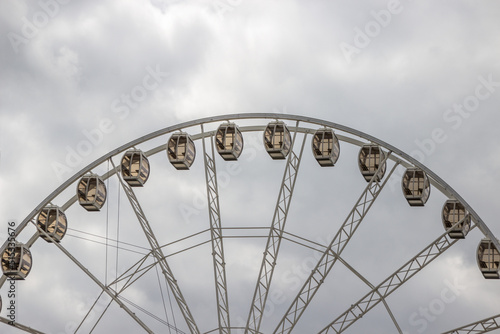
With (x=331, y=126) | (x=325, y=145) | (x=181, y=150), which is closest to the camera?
(x=331, y=126)

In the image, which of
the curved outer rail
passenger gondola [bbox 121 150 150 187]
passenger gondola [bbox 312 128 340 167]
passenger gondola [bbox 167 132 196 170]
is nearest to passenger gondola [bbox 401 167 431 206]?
the curved outer rail

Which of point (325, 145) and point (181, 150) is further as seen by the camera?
point (181, 150)

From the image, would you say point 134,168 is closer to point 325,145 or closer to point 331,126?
point 325,145

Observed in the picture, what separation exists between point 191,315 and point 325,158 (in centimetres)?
898

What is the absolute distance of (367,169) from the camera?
163 feet

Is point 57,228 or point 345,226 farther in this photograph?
point 57,228

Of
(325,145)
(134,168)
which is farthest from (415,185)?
(134,168)

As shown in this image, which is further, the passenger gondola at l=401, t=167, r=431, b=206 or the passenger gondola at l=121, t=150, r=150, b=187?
the passenger gondola at l=121, t=150, r=150, b=187

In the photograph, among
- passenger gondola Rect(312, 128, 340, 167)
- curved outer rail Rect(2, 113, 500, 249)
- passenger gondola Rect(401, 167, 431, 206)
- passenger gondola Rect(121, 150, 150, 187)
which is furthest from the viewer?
passenger gondola Rect(121, 150, 150, 187)

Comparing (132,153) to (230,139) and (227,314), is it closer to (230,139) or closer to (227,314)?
(230,139)

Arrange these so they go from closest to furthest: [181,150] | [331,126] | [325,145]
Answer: [331,126], [325,145], [181,150]

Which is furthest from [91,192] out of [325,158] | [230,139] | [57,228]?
[325,158]

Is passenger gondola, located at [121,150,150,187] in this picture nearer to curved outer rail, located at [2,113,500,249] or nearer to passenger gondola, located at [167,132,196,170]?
curved outer rail, located at [2,113,500,249]

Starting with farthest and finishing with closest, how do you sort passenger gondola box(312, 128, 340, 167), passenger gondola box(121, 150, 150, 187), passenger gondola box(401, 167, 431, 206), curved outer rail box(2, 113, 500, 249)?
passenger gondola box(121, 150, 150, 187) < passenger gondola box(312, 128, 340, 167) < passenger gondola box(401, 167, 431, 206) < curved outer rail box(2, 113, 500, 249)
